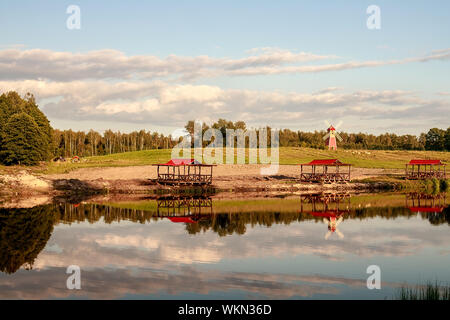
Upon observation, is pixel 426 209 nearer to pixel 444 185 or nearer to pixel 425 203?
pixel 425 203

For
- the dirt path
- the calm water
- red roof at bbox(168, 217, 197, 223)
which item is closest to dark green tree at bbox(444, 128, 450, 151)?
the dirt path

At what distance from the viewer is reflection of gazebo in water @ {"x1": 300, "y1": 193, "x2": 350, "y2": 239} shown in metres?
31.1

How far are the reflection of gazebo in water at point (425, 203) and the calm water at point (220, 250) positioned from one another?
0.53 metres

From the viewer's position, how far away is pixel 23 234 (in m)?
25.9

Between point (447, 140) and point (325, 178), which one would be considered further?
point (447, 140)

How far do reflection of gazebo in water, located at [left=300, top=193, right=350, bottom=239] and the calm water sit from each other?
0.15 meters

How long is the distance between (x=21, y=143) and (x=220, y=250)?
188 ft

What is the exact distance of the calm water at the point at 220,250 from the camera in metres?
15.9

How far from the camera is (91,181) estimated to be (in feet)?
179
